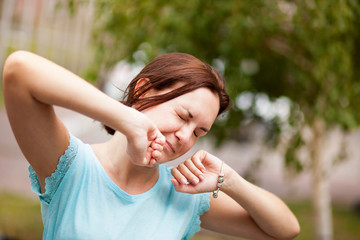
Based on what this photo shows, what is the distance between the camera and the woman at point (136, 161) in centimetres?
103

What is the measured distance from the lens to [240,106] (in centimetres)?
407

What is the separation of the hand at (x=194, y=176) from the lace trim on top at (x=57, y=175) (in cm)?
35

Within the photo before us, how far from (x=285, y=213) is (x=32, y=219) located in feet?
14.4

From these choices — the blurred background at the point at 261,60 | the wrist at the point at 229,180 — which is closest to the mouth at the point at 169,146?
the wrist at the point at 229,180

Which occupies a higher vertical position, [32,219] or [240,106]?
[240,106]

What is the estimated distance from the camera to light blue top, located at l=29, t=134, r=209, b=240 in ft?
4.06

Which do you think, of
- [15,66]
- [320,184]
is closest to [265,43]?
[320,184]

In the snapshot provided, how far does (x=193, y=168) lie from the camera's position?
1424 mm

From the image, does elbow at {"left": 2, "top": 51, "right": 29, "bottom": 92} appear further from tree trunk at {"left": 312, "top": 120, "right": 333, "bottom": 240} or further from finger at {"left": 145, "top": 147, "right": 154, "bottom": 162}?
tree trunk at {"left": 312, "top": 120, "right": 333, "bottom": 240}

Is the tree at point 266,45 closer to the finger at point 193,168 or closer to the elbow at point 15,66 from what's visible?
the finger at point 193,168

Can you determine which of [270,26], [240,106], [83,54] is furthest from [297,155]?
[83,54]

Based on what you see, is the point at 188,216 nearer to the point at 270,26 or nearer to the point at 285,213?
the point at 285,213

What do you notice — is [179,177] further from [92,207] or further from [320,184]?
[320,184]

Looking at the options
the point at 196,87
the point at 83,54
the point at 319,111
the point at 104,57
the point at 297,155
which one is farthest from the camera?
the point at 83,54
